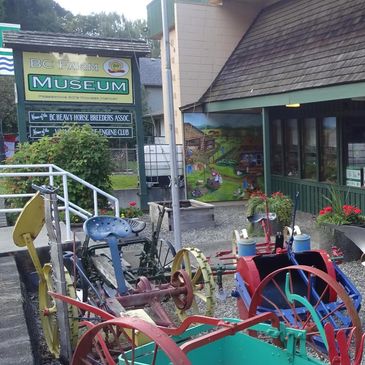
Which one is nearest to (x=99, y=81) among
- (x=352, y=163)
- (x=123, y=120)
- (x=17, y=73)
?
(x=123, y=120)

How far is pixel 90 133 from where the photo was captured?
33.7 ft

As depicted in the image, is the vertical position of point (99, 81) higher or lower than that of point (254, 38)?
lower

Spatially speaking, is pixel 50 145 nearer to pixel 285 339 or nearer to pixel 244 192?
pixel 244 192

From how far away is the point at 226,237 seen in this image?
30.0 feet

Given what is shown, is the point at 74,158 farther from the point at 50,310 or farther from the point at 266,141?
the point at 50,310

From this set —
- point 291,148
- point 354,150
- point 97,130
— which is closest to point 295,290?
point 354,150

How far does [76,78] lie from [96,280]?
731 centimetres

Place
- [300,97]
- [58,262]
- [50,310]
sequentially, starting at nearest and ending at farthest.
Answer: [58,262]
[50,310]
[300,97]

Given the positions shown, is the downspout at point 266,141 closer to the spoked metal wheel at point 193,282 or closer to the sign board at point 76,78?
the sign board at point 76,78

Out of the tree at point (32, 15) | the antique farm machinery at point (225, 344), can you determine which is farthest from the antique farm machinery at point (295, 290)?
the tree at point (32, 15)

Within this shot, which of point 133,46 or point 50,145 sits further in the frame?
point 133,46

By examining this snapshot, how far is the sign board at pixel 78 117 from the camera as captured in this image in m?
10.8

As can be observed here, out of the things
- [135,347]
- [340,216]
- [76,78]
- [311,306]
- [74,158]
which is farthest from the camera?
[76,78]

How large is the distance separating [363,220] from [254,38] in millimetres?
8000
